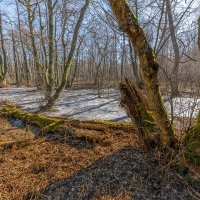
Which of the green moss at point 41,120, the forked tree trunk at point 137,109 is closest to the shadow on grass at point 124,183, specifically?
the forked tree trunk at point 137,109

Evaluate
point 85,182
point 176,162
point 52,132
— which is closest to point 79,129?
point 52,132

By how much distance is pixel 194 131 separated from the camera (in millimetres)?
2775

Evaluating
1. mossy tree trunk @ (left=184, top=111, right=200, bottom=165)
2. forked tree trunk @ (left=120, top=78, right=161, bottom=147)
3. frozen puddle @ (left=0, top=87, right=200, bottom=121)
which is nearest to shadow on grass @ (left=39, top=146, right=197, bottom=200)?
mossy tree trunk @ (left=184, top=111, right=200, bottom=165)

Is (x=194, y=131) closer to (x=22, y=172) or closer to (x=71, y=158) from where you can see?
(x=71, y=158)

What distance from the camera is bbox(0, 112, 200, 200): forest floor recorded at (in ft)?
7.65

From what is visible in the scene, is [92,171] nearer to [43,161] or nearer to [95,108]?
[43,161]

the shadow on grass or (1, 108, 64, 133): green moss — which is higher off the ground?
(1, 108, 64, 133): green moss

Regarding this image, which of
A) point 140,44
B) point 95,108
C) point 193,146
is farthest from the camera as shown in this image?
point 95,108

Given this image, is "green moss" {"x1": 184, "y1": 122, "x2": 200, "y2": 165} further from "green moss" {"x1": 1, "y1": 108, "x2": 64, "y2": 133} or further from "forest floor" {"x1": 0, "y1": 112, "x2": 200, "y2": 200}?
"green moss" {"x1": 1, "y1": 108, "x2": 64, "y2": 133}

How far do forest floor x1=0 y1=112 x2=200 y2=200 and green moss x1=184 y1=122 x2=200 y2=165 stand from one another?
0.44 feet

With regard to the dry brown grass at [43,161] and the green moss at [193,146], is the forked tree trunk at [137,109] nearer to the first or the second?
the dry brown grass at [43,161]

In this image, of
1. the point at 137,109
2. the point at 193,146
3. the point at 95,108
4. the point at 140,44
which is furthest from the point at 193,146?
the point at 95,108

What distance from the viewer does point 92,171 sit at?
273cm

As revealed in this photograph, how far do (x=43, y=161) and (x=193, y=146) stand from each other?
90.3 inches
